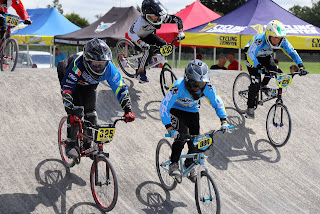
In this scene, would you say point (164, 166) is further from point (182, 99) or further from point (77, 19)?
point (77, 19)

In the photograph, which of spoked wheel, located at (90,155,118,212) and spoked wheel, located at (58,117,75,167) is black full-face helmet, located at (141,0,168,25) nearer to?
spoked wheel, located at (58,117,75,167)

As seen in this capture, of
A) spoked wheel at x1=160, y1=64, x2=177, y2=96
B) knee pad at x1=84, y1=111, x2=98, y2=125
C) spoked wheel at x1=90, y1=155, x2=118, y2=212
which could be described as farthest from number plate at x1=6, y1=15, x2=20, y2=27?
spoked wheel at x1=90, y1=155, x2=118, y2=212

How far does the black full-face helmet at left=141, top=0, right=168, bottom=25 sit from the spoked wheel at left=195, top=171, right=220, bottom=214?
16.1 feet

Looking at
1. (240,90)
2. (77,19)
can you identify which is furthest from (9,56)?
(77,19)

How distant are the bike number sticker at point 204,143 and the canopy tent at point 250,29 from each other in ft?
31.3

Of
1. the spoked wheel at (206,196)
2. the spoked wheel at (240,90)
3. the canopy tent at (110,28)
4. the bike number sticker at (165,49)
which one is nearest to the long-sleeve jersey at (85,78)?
the spoked wheel at (206,196)

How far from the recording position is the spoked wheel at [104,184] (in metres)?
5.70

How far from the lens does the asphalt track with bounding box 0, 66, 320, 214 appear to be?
652cm

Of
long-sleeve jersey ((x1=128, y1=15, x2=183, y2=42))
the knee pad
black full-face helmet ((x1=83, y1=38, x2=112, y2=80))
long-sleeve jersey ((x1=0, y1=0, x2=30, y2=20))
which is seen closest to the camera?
black full-face helmet ((x1=83, y1=38, x2=112, y2=80))

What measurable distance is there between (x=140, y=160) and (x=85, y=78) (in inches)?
84.3

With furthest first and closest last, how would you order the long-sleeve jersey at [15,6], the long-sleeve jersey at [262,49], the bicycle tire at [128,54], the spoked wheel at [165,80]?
the bicycle tire at [128,54] → the spoked wheel at [165,80] → the long-sleeve jersey at [15,6] → the long-sleeve jersey at [262,49]

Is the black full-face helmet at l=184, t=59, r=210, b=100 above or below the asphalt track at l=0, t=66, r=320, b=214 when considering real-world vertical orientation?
above

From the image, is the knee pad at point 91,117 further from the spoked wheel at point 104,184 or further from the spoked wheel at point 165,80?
the spoked wheel at point 165,80

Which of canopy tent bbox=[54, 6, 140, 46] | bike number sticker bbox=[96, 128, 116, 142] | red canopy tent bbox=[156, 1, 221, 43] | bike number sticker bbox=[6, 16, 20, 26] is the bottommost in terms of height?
canopy tent bbox=[54, 6, 140, 46]
